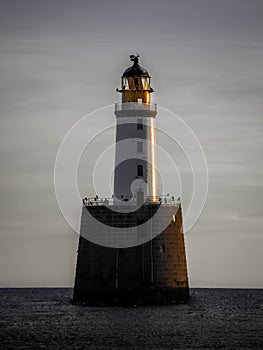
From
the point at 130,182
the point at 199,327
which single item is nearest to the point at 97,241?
the point at 130,182

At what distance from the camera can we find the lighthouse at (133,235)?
61.6 metres

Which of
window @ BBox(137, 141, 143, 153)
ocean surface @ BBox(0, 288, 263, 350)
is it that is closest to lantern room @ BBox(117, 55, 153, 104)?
window @ BBox(137, 141, 143, 153)

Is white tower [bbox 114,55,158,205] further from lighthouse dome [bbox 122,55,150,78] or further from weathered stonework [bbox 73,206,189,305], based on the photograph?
weathered stonework [bbox 73,206,189,305]

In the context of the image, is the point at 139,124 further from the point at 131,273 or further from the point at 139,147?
the point at 131,273

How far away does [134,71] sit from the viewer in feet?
219

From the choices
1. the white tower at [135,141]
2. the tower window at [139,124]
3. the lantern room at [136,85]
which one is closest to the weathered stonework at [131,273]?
the white tower at [135,141]


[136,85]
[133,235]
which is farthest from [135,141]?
[133,235]

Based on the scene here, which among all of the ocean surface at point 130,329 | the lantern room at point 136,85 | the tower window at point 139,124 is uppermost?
the lantern room at point 136,85

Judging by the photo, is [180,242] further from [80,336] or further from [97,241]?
[80,336]

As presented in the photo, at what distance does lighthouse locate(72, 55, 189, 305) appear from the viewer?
61594 mm

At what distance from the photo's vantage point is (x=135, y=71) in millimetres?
66688

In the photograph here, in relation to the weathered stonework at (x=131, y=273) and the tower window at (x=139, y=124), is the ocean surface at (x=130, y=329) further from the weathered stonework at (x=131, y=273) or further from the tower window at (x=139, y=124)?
the tower window at (x=139, y=124)

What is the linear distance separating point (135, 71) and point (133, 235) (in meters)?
13.1

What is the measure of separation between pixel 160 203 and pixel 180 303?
7.88 meters
